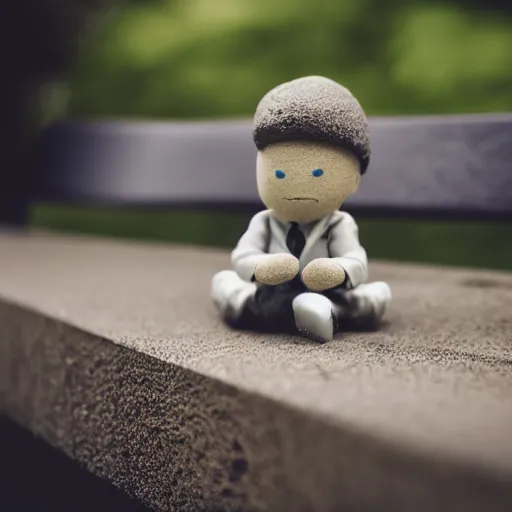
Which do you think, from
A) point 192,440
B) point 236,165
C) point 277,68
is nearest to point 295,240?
point 192,440

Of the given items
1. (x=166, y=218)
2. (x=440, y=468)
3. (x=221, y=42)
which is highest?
(x=221, y=42)

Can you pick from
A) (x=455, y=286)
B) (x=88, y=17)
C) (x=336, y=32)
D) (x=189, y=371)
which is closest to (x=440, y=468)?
(x=189, y=371)

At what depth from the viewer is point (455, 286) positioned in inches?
39.9

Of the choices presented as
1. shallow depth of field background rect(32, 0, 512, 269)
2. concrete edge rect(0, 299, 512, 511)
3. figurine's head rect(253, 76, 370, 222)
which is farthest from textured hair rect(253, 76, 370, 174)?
shallow depth of field background rect(32, 0, 512, 269)

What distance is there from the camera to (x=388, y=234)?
1501mm

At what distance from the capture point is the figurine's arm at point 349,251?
62 cm

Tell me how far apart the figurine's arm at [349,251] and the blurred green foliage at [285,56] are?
2.95 ft

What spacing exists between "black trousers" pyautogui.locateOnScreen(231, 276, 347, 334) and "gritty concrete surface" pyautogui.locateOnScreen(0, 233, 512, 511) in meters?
0.02

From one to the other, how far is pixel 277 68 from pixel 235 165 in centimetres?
40

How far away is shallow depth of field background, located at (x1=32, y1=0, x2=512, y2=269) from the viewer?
142 cm

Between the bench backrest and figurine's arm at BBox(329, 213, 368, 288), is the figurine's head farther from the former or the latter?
the bench backrest

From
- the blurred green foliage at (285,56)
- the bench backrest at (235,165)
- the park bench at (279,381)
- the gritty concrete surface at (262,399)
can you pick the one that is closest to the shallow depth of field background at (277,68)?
the blurred green foliage at (285,56)

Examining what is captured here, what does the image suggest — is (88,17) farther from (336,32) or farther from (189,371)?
(189,371)

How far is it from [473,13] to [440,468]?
4.40 feet
